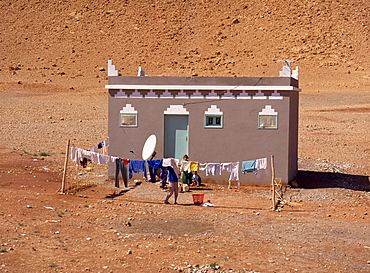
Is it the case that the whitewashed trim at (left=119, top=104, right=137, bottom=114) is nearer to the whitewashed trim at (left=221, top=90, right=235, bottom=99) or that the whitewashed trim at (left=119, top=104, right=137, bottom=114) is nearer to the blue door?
the blue door

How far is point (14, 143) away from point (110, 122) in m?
10.5

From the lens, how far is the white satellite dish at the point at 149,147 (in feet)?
62.1

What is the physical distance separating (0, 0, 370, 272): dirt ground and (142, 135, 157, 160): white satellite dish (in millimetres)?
984

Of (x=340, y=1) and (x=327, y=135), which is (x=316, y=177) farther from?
(x=340, y=1)

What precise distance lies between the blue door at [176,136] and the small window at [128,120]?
103 cm

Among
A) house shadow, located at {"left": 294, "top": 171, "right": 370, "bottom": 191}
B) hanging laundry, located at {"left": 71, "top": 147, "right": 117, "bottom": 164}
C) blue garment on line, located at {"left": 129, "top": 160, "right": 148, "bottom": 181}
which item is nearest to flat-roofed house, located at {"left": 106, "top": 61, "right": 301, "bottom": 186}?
house shadow, located at {"left": 294, "top": 171, "right": 370, "bottom": 191}

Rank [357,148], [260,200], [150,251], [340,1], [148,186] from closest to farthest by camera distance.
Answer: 1. [150,251]
2. [260,200]
3. [148,186]
4. [357,148]
5. [340,1]

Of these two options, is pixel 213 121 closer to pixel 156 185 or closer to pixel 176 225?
pixel 156 185

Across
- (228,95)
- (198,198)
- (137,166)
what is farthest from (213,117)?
(198,198)

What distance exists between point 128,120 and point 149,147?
1426 millimetres

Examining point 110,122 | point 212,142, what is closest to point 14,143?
point 110,122

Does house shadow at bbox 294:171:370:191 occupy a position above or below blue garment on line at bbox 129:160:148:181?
below

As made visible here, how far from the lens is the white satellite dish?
18922mm

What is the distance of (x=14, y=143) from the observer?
2888cm
